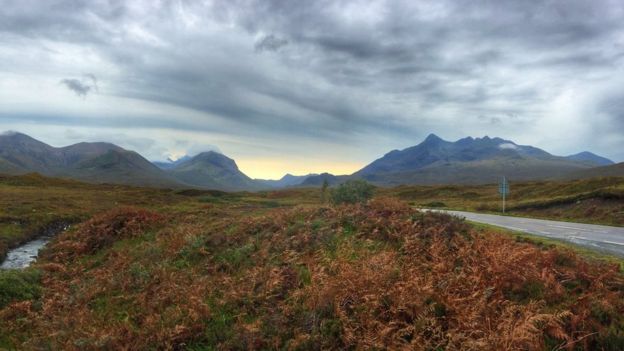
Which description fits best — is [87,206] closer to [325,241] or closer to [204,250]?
[204,250]

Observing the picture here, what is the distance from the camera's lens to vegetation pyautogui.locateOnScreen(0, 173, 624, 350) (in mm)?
7914

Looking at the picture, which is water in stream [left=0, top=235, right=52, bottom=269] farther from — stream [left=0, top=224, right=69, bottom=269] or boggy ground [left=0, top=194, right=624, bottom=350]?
boggy ground [left=0, top=194, right=624, bottom=350]

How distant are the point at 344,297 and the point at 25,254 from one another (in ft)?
88.8

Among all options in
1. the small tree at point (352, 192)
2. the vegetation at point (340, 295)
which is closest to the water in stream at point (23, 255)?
the vegetation at point (340, 295)

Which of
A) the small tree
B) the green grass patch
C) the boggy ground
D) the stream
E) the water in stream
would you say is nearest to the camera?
the boggy ground

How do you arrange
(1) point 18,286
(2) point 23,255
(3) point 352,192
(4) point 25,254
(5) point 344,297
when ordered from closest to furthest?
(5) point 344,297 → (1) point 18,286 → (2) point 23,255 → (4) point 25,254 → (3) point 352,192

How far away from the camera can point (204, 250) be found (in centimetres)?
1577

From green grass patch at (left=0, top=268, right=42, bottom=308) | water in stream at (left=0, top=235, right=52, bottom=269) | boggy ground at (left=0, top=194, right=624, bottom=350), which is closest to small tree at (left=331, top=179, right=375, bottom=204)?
boggy ground at (left=0, top=194, right=624, bottom=350)

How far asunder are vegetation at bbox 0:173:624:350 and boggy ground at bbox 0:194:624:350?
38 mm

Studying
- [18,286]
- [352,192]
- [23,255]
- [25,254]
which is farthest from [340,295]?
[25,254]

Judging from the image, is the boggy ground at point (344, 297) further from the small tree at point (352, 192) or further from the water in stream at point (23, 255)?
the small tree at point (352, 192)

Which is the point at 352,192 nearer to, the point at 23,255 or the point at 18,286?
the point at 18,286

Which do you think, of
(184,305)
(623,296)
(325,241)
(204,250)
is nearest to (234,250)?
(204,250)

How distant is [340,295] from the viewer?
9188 millimetres
